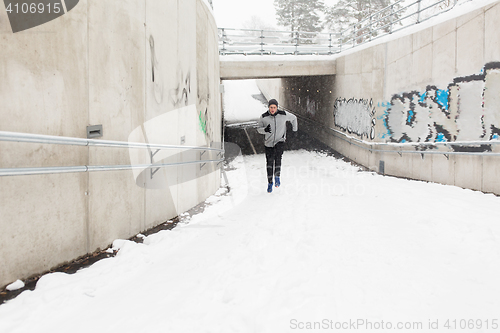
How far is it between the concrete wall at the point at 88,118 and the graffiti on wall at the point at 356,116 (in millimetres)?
7785

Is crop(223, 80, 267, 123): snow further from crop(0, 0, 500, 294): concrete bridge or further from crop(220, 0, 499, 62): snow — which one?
crop(0, 0, 500, 294): concrete bridge

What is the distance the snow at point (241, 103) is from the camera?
28859 millimetres

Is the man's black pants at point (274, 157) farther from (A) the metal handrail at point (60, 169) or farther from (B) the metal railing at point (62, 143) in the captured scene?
(A) the metal handrail at point (60, 169)

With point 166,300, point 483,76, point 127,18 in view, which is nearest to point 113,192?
point 166,300

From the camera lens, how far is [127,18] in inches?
155

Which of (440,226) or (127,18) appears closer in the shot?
(127,18)

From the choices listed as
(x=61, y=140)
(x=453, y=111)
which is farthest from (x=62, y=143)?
(x=453, y=111)

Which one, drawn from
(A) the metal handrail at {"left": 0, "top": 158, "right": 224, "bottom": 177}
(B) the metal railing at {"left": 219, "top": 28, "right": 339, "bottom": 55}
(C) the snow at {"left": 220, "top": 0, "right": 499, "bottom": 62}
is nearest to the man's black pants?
(A) the metal handrail at {"left": 0, "top": 158, "right": 224, "bottom": 177}

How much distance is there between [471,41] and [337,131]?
7514mm

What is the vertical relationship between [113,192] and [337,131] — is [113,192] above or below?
below

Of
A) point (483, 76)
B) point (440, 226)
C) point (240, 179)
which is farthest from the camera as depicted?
point (240, 179)

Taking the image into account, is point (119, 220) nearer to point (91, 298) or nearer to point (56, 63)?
point (91, 298)

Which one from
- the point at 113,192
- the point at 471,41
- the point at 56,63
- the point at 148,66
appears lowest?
the point at 113,192

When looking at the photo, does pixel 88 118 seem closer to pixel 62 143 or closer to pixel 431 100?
pixel 62 143
